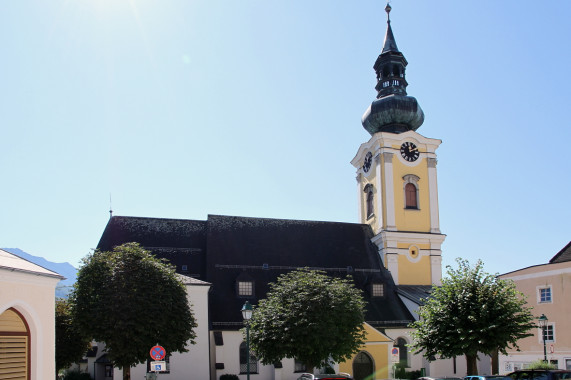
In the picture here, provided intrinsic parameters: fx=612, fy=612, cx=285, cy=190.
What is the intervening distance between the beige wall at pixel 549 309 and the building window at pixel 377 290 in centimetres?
920

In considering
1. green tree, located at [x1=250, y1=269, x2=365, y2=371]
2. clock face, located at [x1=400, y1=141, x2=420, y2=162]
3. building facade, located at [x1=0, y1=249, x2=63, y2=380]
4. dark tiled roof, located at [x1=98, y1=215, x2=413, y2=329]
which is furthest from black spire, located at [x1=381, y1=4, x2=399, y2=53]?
building facade, located at [x1=0, y1=249, x2=63, y2=380]

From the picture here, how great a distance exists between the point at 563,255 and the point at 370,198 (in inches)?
655

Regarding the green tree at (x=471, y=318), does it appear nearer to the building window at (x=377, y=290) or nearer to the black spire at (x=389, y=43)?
the building window at (x=377, y=290)

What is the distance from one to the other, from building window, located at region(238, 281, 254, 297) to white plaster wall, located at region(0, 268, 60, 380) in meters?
28.3

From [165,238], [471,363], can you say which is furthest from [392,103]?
[471,363]

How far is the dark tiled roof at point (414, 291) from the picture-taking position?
153 feet

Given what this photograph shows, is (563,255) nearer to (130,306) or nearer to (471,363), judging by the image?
(471,363)

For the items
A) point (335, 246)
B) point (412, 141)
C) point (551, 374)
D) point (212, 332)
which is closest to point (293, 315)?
point (212, 332)

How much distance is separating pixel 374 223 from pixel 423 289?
6.81 m

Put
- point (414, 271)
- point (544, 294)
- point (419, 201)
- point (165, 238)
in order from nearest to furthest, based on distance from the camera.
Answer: point (544, 294)
point (165, 238)
point (414, 271)
point (419, 201)

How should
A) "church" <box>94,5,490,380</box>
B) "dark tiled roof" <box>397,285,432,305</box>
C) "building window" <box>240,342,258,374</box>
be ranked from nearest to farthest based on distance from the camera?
"building window" <box>240,342,258,374</box> → "church" <box>94,5,490,380</box> → "dark tiled roof" <box>397,285,432,305</box>

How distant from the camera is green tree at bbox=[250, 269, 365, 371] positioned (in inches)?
1237

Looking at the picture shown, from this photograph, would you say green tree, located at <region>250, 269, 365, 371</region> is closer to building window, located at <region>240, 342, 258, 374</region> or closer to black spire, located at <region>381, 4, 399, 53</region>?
building window, located at <region>240, 342, 258, 374</region>

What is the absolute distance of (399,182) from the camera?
167 ft
